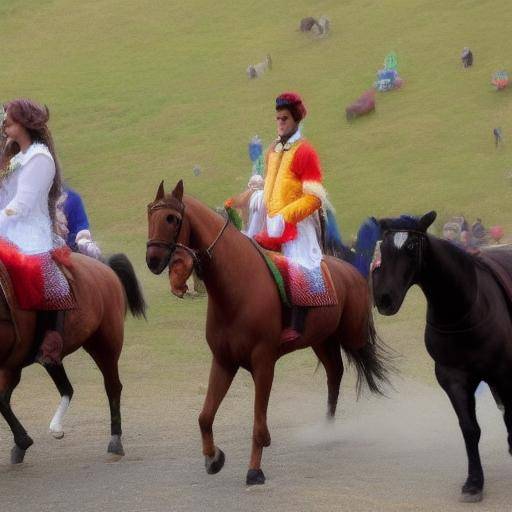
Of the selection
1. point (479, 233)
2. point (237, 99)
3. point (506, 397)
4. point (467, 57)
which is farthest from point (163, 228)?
point (237, 99)

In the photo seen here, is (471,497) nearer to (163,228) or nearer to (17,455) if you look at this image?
(163,228)

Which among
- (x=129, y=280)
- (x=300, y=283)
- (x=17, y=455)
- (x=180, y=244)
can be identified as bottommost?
(x=17, y=455)

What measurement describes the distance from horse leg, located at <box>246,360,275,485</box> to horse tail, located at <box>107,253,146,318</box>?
7.32ft

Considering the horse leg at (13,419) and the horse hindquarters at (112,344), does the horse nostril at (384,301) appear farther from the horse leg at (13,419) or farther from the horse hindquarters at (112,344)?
the horse leg at (13,419)

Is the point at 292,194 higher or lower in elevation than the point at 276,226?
higher

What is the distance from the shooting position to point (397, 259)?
612 cm

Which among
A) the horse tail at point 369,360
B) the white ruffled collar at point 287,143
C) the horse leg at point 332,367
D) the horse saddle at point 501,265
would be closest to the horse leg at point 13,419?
the horse leg at point 332,367

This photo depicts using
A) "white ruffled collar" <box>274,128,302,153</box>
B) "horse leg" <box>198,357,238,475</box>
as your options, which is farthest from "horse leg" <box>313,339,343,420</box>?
"horse leg" <box>198,357,238,475</box>

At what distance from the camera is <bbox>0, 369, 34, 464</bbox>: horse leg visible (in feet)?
25.3

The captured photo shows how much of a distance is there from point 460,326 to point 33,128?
299cm

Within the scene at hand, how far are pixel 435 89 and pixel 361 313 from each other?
1479 centimetres

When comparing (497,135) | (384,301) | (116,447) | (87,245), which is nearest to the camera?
(384,301)

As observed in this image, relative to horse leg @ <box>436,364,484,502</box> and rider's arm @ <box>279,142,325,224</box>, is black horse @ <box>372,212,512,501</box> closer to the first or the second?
horse leg @ <box>436,364,484,502</box>

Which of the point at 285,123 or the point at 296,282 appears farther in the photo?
the point at 285,123
